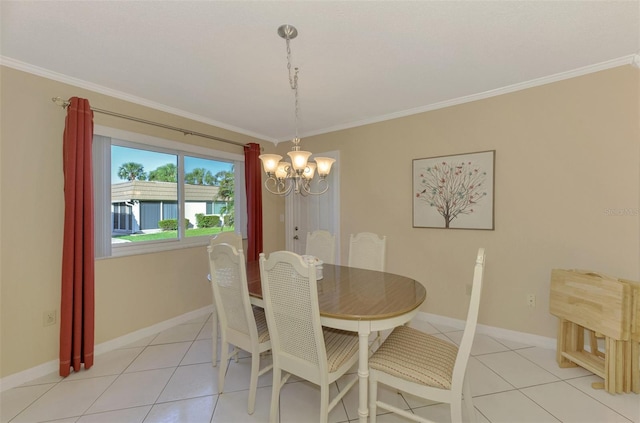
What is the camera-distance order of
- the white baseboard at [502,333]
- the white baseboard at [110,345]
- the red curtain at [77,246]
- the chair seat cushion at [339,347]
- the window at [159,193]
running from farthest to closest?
the window at [159,193] → the white baseboard at [502,333] → the red curtain at [77,246] → the white baseboard at [110,345] → the chair seat cushion at [339,347]

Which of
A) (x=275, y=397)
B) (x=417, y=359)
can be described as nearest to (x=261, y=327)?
(x=275, y=397)

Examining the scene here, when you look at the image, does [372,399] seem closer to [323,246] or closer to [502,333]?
[323,246]

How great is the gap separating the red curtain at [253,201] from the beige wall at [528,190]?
1596mm

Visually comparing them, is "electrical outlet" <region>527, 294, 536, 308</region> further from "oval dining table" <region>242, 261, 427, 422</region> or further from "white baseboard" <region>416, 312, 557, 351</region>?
"oval dining table" <region>242, 261, 427, 422</region>

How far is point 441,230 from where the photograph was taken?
3.03 meters

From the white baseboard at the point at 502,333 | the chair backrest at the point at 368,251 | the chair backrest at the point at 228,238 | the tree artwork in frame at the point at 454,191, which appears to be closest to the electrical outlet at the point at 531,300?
the white baseboard at the point at 502,333

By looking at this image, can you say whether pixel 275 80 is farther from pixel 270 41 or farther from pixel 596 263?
pixel 596 263

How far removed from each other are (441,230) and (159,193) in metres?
3.19

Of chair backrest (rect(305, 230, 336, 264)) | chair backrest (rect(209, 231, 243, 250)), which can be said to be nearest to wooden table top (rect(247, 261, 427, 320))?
chair backrest (rect(305, 230, 336, 264))

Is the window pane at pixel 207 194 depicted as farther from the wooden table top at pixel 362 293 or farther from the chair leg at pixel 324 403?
the chair leg at pixel 324 403

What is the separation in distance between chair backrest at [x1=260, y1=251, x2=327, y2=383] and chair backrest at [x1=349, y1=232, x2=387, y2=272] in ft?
3.92

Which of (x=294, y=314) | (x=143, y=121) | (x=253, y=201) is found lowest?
(x=294, y=314)

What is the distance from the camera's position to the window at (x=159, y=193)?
262 centimetres

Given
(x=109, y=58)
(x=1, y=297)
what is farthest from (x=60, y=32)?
(x=1, y=297)
